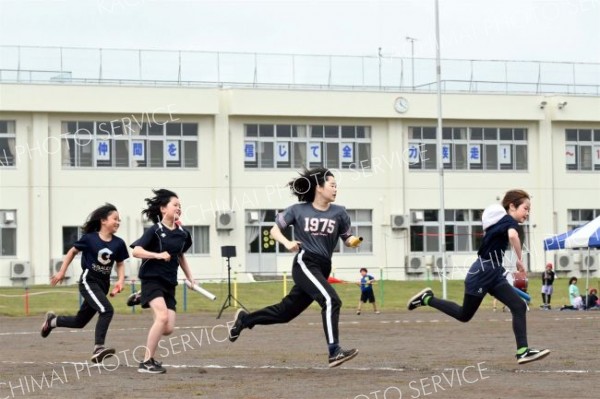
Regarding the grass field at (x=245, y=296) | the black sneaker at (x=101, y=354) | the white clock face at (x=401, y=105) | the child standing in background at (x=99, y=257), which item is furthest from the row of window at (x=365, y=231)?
the black sneaker at (x=101, y=354)

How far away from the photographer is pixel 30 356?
16.3 m

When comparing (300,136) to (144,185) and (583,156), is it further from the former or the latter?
(583,156)

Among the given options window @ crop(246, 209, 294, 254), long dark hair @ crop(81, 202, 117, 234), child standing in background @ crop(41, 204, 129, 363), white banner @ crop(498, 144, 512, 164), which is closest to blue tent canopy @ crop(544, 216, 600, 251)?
window @ crop(246, 209, 294, 254)

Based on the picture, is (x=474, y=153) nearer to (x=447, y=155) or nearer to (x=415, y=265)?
(x=447, y=155)

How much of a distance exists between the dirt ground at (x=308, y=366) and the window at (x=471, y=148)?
32.9 meters

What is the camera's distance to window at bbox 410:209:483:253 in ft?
184

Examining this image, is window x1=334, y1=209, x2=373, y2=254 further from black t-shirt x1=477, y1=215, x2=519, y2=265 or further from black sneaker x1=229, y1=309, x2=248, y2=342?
black t-shirt x1=477, y1=215, x2=519, y2=265

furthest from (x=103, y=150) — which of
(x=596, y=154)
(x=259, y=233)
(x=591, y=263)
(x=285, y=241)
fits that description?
(x=285, y=241)

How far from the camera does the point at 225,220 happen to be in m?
52.8

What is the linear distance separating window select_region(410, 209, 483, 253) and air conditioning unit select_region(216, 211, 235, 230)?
8477mm

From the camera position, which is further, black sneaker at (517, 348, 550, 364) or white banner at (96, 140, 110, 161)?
white banner at (96, 140, 110, 161)

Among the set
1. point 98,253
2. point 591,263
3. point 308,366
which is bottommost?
point 591,263

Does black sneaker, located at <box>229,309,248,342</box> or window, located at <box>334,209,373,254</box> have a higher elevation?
window, located at <box>334,209,373,254</box>

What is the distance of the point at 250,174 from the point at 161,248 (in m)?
40.8
